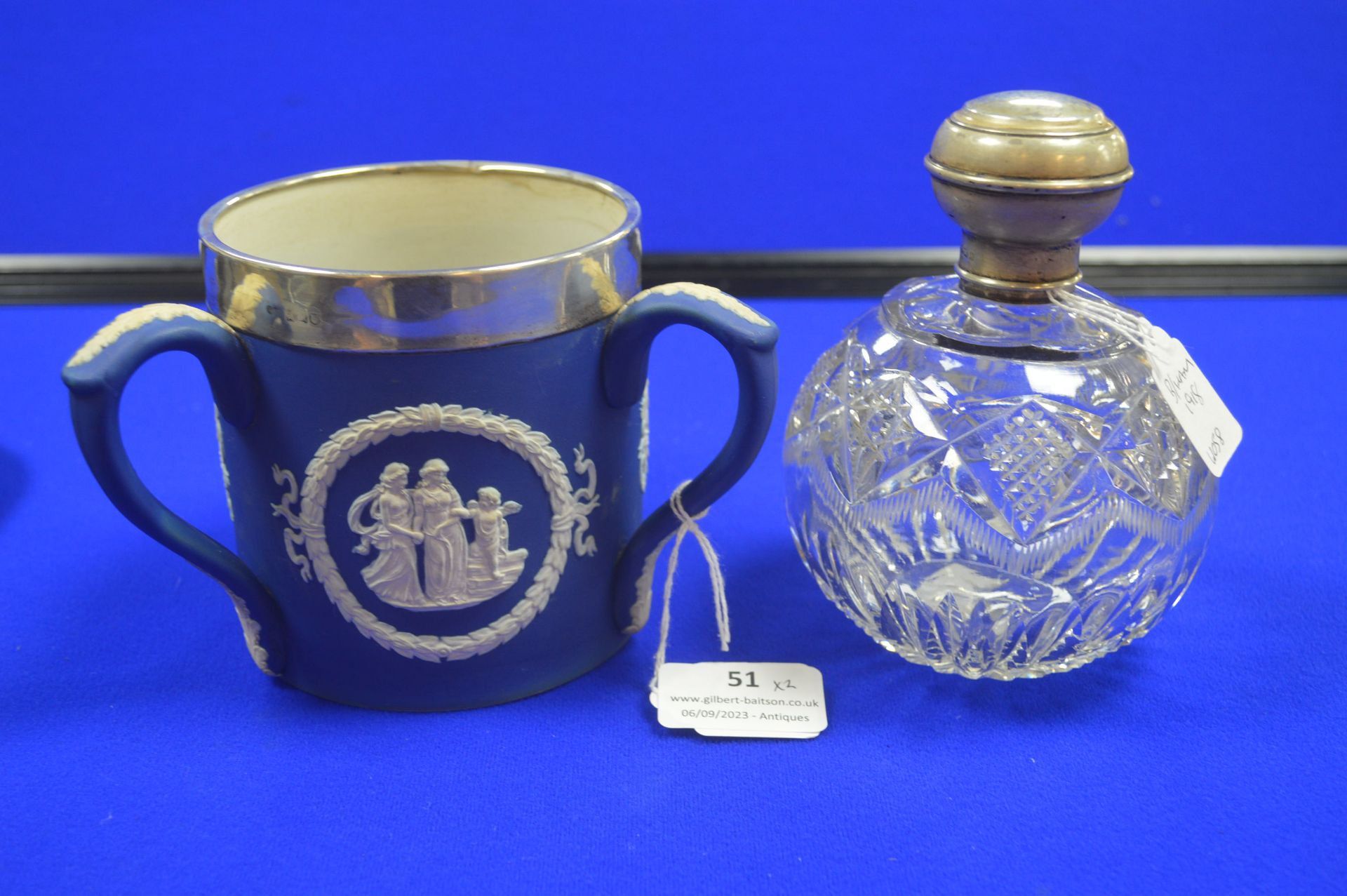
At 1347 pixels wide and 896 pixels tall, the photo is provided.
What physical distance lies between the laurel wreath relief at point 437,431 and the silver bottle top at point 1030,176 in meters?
0.28

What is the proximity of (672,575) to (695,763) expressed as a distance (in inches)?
5.0

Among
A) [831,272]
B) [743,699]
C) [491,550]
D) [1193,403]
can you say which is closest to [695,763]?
[743,699]

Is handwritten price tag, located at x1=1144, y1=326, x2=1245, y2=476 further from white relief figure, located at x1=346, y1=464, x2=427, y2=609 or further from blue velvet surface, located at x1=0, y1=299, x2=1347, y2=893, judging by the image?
white relief figure, located at x1=346, y1=464, x2=427, y2=609

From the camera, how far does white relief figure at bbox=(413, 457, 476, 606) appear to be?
2.41 feet

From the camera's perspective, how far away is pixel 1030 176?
72cm

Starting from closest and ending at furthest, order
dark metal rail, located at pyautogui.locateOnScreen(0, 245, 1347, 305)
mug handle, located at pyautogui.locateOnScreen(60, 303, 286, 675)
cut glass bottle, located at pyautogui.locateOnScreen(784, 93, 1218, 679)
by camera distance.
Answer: mug handle, located at pyautogui.locateOnScreen(60, 303, 286, 675) → cut glass bottle, located at pyautogui.locateOnScreen(784, 93, 1218, 679) → dark metal rail, located at pyautogui.locateOnScreen(0, 245, 1347, 305)

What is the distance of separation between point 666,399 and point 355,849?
0.68 m

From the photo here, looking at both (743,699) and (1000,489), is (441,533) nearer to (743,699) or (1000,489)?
(743,699)

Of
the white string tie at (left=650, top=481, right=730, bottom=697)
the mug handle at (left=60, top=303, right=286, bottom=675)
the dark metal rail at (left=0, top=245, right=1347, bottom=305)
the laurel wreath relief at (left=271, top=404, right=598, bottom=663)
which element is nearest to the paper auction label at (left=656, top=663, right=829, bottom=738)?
the white string tie at (left=650, top=481, right=730, bottom=697)

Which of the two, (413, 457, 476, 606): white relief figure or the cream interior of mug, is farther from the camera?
the cream interior of mug

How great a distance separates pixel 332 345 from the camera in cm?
70

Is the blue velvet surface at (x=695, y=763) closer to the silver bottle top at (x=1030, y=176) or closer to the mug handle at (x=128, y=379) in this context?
the mug handle at (x=128, y=379)

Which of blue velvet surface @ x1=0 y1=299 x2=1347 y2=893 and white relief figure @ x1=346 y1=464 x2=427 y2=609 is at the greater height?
white relief figure @ x1=346 y1=464 x2=427 y2=609

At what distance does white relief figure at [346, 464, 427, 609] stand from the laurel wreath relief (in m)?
0.02
